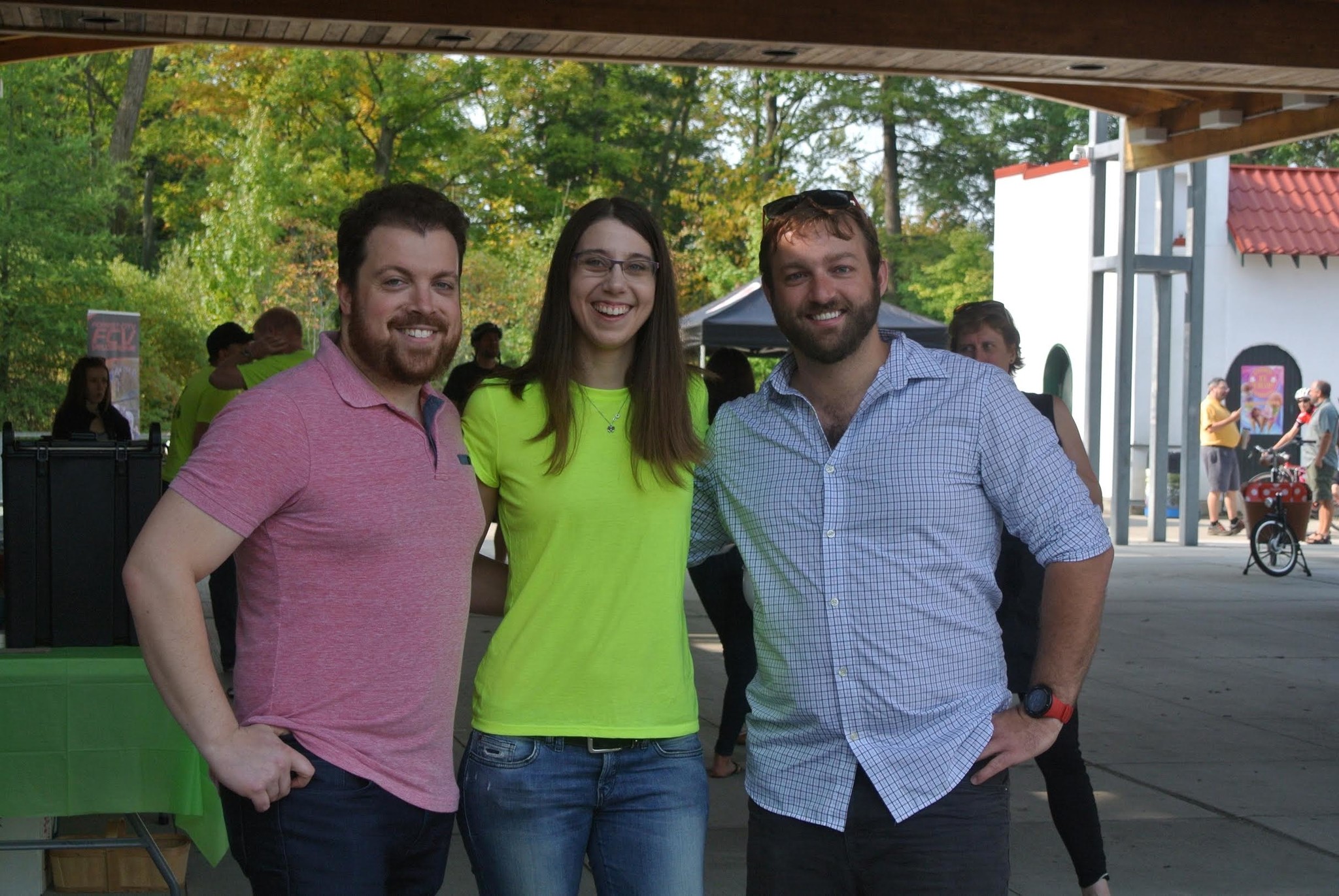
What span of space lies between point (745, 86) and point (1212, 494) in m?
23.3

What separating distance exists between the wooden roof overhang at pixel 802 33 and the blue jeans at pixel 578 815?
6.70 metres

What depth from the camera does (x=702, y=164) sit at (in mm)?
37094

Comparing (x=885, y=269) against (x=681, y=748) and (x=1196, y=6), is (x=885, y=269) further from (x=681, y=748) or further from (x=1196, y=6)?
(x=1196, y=6)

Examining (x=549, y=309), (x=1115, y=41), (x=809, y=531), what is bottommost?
(x=809, y=531)

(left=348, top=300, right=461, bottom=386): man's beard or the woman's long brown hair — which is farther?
the woman's long brown hair

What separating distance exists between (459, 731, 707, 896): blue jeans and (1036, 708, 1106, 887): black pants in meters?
1.95

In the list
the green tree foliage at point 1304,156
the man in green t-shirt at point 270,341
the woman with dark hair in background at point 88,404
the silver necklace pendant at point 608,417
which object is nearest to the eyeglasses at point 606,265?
the silver necklace pendant at point 608,417

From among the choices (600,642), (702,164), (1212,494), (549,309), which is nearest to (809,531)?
(600,642)

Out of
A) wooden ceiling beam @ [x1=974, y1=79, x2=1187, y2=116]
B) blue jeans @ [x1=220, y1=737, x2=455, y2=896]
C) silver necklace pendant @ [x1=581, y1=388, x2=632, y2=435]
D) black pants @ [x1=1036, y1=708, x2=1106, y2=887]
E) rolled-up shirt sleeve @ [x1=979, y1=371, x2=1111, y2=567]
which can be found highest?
wooden ceiling beam @ [x1=974, y1=79, x2=1187, y2=116]

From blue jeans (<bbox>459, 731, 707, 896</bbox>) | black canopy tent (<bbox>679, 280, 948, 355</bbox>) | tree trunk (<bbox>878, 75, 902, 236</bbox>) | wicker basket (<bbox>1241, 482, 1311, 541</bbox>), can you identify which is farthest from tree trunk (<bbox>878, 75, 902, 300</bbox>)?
blue jeans (<bbox>459, 731, 707, 896</bbox>)

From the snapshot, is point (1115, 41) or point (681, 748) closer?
point (681, 748)

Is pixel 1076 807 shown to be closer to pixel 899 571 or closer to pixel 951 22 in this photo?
pixel 899 571

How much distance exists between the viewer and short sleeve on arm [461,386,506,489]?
2797 mm

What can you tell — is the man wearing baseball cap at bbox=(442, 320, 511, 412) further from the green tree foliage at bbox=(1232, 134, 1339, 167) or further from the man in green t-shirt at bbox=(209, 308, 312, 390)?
the green tree foliage at bbox=(1232, 134, 1339, 167)
